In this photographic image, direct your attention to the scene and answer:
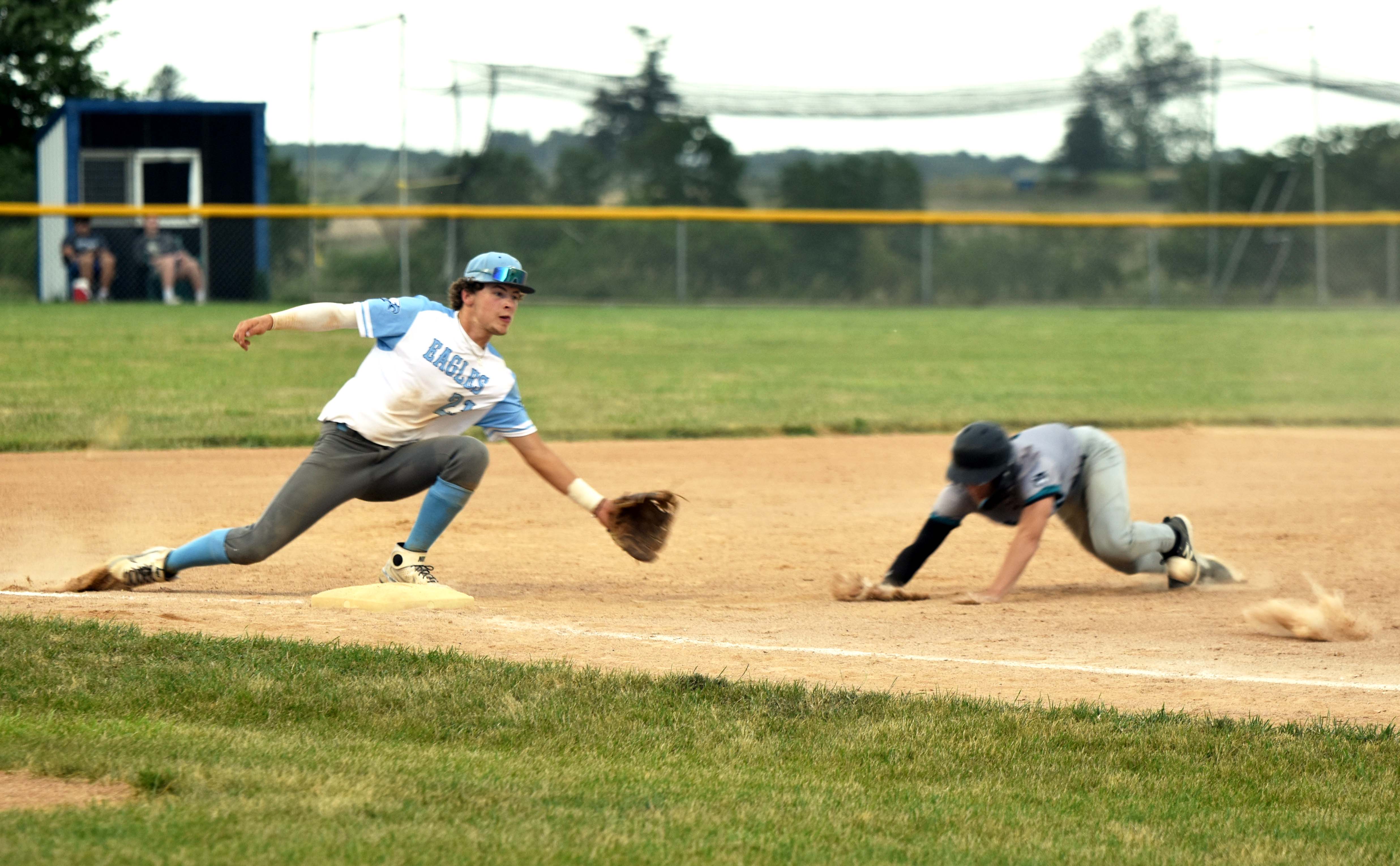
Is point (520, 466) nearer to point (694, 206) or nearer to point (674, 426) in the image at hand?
point (674, 426)

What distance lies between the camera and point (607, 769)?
3557 millimetres

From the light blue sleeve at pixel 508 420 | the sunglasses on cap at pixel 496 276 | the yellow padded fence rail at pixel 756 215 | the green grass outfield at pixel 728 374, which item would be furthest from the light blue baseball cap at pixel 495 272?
the yellow padded fence rail at pixel 756 215

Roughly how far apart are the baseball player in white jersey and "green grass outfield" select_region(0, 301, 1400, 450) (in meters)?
5.00

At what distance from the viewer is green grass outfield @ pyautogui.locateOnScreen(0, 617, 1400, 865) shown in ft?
9.92

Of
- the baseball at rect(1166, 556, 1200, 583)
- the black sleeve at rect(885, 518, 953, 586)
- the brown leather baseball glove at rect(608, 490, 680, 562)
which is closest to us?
the brown leather baseball glove at rect(608, 490, 680, 562)

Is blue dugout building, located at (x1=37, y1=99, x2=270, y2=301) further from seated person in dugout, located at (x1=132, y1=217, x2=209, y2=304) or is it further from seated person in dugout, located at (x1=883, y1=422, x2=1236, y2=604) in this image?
seated person in dugout, located at (x1=883, y1=422, x2=1236, y2=604)

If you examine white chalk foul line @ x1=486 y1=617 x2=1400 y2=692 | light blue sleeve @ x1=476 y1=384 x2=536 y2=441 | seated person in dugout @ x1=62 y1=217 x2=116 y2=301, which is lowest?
white chalk foul line @ x1=486 y1=617 x2=1400 y2=692

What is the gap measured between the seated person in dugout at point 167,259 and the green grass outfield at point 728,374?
49 centimetres

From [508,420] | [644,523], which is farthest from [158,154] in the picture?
[644,523]

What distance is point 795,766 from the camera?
3.62m

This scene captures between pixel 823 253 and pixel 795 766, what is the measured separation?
2020 centimetres

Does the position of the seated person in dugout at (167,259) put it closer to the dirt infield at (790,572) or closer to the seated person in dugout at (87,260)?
the seated person in dugout at (87,260)

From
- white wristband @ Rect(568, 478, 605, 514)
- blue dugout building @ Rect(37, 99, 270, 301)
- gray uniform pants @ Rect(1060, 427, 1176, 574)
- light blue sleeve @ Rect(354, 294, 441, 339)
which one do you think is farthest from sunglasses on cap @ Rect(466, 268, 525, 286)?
blue dugout building @ Rect(37, 99, 270, 301)

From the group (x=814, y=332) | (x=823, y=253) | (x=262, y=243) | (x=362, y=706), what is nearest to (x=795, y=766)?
(x=362, y=706)
